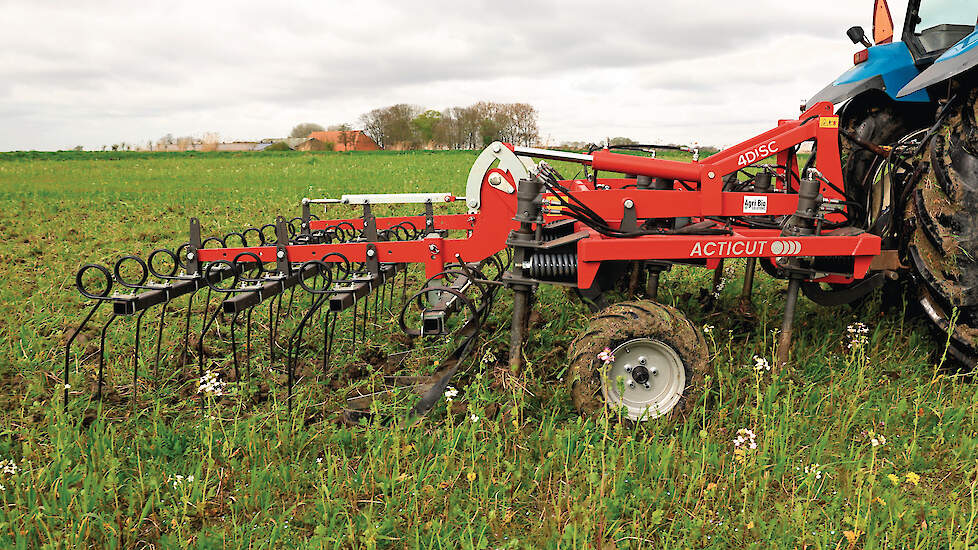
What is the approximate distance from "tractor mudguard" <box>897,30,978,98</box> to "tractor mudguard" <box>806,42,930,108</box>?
1.09 m

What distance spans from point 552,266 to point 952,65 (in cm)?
220

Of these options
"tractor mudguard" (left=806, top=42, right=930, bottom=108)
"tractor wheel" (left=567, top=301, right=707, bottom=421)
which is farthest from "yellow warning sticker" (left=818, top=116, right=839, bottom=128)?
"tractor wheel" (left=567, top=301, right=707, bottom=421)

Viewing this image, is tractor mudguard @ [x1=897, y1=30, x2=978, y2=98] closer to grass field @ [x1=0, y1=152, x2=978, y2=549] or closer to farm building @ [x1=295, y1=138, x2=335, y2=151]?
grass field @ [x1=0, y1=152, x2=978, y2=549]

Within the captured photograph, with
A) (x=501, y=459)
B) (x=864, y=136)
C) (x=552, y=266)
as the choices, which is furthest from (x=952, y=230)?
(x=501, y=459)

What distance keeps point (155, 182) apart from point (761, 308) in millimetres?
15723

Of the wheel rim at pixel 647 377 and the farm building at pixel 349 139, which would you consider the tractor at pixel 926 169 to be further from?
the farm building at pixel 349 139

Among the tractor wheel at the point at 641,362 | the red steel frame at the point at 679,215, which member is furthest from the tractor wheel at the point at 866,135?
the tractor wheel at the point at 641,362

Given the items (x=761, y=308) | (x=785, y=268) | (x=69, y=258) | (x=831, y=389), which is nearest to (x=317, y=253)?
(x=785, y=268)

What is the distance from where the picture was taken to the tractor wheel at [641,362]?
9.64 ft

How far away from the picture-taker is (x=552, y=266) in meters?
3.19

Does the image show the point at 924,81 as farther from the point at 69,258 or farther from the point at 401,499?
the point at 69,258

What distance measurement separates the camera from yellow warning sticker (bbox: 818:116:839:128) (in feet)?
12.2

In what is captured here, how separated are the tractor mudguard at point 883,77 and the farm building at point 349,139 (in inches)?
1614

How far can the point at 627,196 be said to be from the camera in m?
3.57
